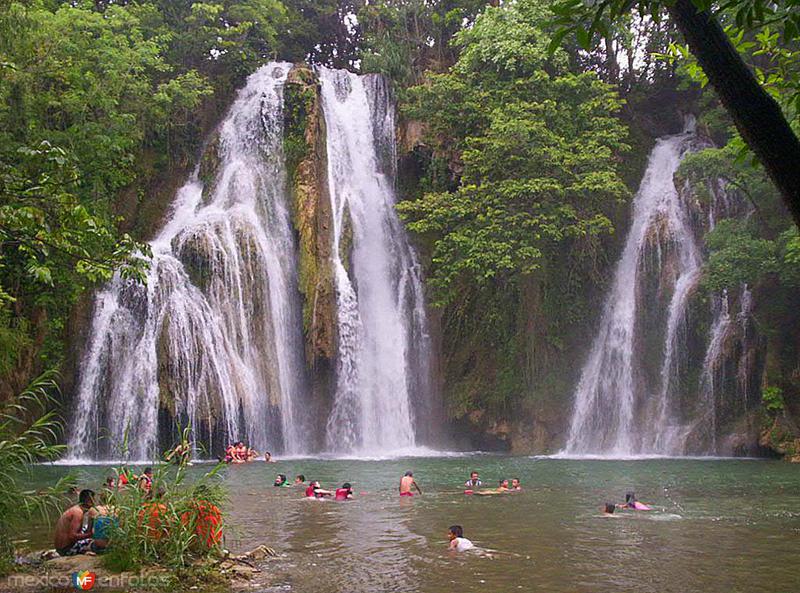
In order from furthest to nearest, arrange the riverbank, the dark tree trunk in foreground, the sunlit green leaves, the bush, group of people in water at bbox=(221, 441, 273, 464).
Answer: the sunlit green leaves, group of people in water at bbox=(221, 441, 273, 464), the bush, the riverbank, the dark tree trunk in foreground

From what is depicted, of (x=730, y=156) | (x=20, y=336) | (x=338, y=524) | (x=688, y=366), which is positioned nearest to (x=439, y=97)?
(x=730, y=156)

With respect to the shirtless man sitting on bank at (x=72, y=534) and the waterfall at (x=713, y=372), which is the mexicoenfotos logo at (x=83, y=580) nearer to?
the shirtless man sitting on bank at (x=72, y=534)

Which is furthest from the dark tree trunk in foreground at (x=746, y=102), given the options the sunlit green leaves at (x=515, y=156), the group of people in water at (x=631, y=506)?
the sunlit green leaves at (x=515, y=156)

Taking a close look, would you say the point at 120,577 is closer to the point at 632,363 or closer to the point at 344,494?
the point at 344,494

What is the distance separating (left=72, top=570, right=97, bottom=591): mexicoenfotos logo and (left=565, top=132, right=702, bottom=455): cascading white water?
61.6 ft

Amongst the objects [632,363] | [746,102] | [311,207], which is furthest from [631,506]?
[311,207]

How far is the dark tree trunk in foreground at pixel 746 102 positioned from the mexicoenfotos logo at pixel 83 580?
20.8ft

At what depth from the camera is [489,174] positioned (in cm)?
2583

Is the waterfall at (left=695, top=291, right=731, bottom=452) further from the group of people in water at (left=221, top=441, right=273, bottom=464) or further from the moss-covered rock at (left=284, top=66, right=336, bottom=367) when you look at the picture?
the group of people in water at (left=221, top=441, right=273, bottom=464)

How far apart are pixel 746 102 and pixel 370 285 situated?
24.4m

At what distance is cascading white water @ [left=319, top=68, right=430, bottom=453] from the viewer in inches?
983

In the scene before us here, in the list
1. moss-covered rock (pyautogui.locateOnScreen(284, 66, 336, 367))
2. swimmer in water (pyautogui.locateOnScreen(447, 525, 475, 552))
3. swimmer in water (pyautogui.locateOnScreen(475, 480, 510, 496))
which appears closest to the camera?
swimmer in water (pyautogui.locateOnScreen(447, 525, 475, 552))

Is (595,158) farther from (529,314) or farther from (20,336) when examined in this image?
(20,336)

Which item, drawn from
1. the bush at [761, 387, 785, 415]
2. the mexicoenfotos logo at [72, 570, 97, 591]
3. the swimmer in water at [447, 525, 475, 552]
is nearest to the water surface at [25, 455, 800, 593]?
the swimmer in water at [447, 525, 475, 552]
